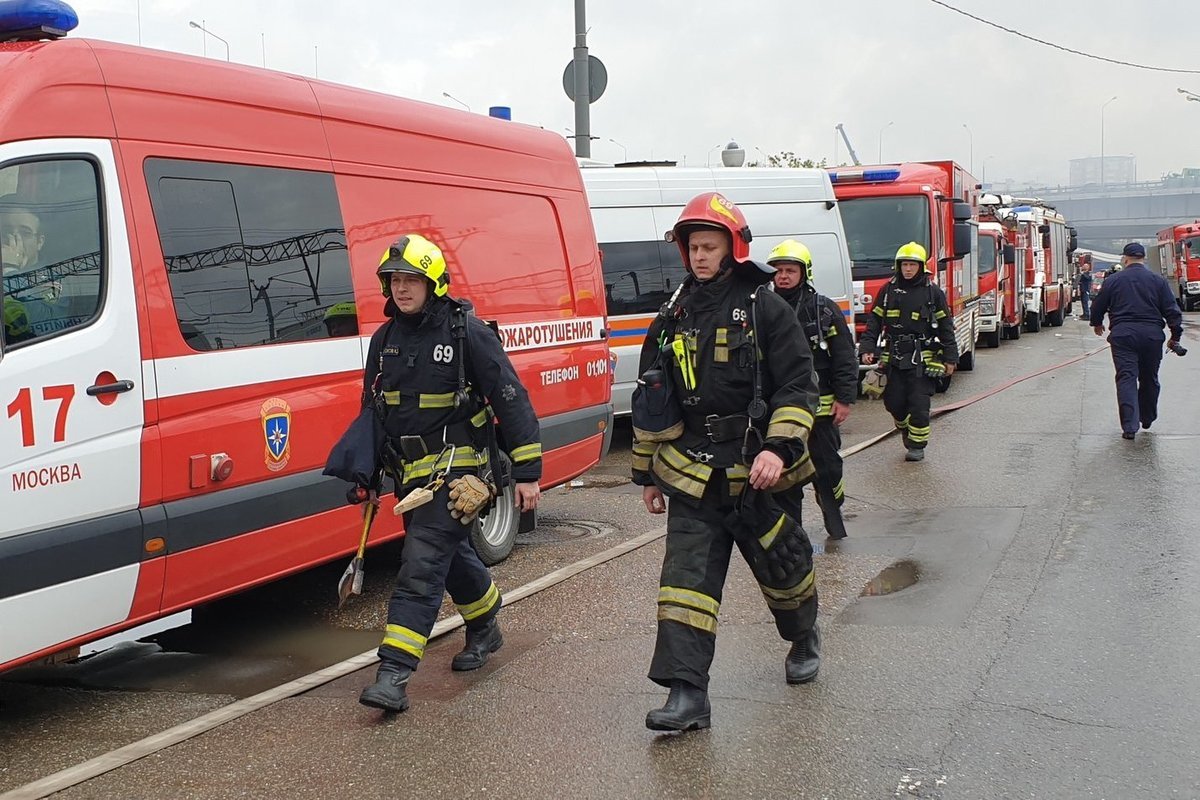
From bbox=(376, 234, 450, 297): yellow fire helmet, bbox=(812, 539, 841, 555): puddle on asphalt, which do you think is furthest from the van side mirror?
bbox=(376, 234, 450, 297): yellow fire helmet

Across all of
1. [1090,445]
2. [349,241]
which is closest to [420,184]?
[349,241]

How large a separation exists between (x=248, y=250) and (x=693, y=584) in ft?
8.25

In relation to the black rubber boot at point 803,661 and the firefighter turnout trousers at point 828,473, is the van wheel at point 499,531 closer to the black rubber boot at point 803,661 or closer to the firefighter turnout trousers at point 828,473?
the firefighter turnout trousers at point 828,473

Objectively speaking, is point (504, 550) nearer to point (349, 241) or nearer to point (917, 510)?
point (349, 241)

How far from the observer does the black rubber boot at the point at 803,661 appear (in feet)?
16.9

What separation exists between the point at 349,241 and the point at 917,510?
4667mm

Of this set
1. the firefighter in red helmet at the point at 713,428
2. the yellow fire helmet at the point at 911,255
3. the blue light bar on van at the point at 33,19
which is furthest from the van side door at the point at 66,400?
the yellow fire helmet at the point at 911,255

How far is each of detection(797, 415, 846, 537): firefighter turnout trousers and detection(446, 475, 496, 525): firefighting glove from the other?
10.9 ft

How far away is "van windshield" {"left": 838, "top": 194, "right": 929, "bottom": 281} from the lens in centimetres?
1694

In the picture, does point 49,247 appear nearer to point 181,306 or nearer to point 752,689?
point 181,306

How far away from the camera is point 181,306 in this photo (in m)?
5.27

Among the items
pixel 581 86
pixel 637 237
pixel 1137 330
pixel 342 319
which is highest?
pixel 581 86

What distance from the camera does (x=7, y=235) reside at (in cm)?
458

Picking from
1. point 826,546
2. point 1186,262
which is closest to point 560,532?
point 826,546
